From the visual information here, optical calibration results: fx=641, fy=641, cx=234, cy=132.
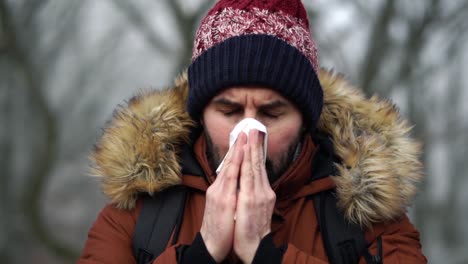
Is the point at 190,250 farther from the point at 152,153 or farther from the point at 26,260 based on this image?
the point at 26,260

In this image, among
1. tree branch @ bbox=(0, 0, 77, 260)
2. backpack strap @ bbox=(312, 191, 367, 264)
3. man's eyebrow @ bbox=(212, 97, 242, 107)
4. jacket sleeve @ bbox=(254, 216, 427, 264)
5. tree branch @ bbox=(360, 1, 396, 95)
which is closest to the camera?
jacket sleeve @ bbox=(254, 216, 427, 264)

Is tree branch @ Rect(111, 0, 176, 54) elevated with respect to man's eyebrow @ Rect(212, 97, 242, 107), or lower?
elevated

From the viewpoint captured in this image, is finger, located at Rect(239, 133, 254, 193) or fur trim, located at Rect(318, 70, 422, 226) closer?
finger, located at Rect(239, 133, 254, 193)

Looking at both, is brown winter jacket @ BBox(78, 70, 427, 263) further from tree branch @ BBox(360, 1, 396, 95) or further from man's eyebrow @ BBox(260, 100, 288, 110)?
tree branch @ BBox(360, 1, 396, 95)

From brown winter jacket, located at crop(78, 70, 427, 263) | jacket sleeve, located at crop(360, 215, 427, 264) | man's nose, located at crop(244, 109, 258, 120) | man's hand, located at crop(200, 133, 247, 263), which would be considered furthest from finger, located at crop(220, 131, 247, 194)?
jacket sleeve, located at crop(360, 215, 427, 264)

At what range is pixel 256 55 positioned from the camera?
81.9 inches

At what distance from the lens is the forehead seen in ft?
6.71

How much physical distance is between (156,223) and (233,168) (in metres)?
0.33

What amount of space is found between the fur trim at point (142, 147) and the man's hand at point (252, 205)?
1.02 feet

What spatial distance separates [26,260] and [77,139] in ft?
4.04

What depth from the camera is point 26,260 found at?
592 cm

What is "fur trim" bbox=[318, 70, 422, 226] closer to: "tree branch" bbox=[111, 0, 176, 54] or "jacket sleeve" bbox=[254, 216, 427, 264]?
"jacket sleeve" bbox=[254, 216, 427, 264]

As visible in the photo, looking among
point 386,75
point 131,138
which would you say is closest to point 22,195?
point 386,75

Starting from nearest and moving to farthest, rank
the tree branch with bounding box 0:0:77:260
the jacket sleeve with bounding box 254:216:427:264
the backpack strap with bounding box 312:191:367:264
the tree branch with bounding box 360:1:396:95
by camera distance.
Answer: the jacket sleeve with bounding box 254:216:427:264 < the backpack strap with bounding box 312:191:367:264 < the tree branch with bounding box 360:1:396:95 < the tree branch with bounding box 0:0:77:260
